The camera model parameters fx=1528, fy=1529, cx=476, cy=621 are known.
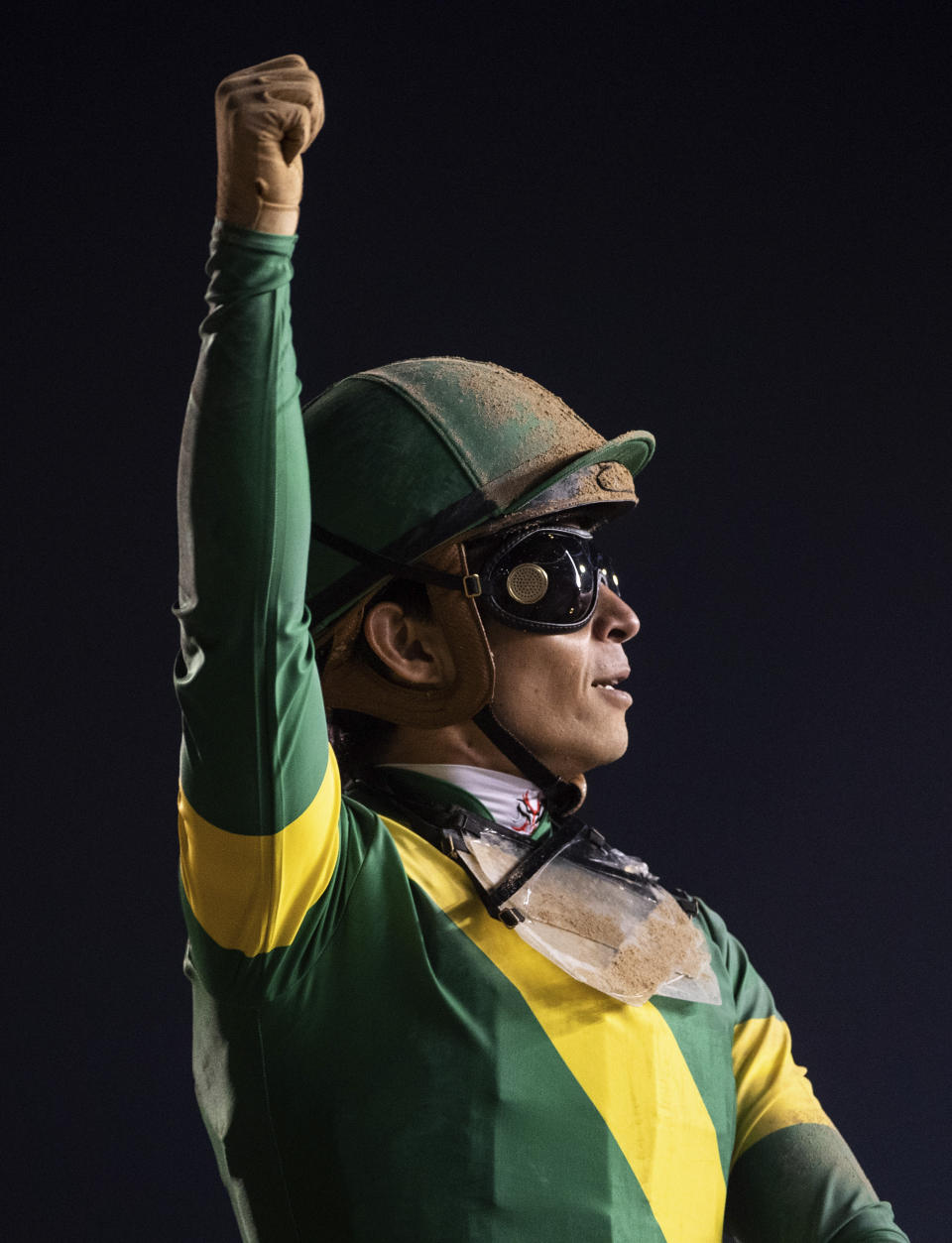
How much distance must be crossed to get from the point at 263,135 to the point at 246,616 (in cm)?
32

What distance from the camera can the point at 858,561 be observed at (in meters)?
2.59

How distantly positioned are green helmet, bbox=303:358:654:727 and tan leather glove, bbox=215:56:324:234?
0.42 metres

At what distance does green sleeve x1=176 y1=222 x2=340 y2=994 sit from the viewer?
1.03m

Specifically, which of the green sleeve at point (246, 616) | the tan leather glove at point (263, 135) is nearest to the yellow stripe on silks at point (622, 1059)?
the green sleeve at point (246, 616)

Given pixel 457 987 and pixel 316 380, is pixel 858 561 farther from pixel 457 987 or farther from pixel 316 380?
pixel 457 987

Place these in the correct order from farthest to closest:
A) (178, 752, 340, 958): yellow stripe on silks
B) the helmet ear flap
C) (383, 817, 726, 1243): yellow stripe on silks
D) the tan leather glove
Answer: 1. the helmet ear flap
2. (383, 817, 726, 1243): yellow stripe on silks
3. (178, 752, 340, 958): yellow stripe on silks
4. the tan leather glove

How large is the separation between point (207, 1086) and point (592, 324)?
163 centimetres

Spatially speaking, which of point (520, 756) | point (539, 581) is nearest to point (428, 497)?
point (539, 581)

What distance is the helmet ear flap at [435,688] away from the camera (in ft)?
4.62

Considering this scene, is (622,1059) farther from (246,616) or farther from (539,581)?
(246,616)

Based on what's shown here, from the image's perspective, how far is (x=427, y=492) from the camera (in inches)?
55.8

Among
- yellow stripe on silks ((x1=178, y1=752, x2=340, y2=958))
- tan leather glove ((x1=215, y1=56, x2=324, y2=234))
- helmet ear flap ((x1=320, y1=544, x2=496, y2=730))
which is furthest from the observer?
helmet ear flap ((x1=320, y1=544, x2=496, y2=730))

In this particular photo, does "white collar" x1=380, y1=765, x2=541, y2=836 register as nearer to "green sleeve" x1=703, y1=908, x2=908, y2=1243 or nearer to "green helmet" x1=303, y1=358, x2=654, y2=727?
"green helmet" x1=303, y1=358, x2=654, y2=727

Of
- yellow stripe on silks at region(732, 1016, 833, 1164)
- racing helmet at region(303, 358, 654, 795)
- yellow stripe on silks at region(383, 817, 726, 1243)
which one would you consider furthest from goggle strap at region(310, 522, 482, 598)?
yellow stripe on silks at region(732, 1016, 833, 1164)
